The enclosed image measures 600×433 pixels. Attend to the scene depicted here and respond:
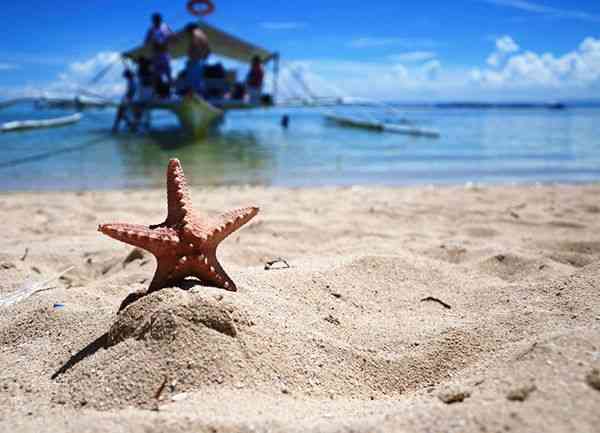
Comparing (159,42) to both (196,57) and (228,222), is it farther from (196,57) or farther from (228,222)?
(228,222)

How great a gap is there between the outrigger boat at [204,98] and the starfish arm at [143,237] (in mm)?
15603

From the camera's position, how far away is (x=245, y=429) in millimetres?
1587

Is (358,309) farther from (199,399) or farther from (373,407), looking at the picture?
(199,399)

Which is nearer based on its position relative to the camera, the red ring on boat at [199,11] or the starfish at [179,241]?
the starfish at [179,241]

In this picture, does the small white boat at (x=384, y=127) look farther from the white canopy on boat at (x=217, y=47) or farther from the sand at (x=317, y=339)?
the sand at (x=317, y=339)

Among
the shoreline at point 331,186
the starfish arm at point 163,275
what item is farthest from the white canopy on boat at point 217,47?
the starfish arm at point 163,275

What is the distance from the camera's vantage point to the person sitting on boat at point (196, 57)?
56.1 feet

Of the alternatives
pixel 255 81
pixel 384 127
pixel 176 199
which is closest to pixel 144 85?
pixel 255 81

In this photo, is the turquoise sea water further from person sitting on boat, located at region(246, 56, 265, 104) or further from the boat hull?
person sitting on boat, located at region(246, 56, 265, 104)

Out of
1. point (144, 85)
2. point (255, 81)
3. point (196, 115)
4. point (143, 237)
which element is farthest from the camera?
point (255, 81)

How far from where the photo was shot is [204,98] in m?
19.5

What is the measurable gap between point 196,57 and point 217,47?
4497 millimetres

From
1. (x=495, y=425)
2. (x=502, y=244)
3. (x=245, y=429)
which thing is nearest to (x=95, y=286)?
(x=245, y=429)

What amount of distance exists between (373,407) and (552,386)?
602 mm
